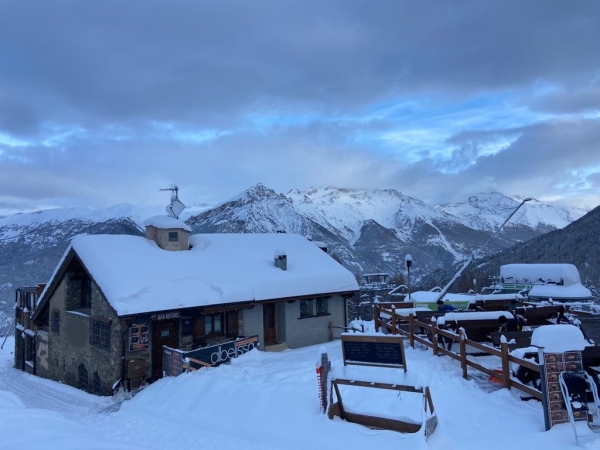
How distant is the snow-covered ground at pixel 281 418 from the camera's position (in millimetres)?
7371

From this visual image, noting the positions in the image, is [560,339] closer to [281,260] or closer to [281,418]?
[281,418]

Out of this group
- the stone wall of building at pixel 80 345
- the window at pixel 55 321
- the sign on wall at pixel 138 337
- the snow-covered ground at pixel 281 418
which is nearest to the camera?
the snow-covered ground at pixel 281 418

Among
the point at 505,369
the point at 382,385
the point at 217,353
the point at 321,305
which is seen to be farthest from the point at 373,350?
the point at 321,305

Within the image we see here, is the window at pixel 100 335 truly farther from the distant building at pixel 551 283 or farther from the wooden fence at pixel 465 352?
the distant building at pixel 551 283

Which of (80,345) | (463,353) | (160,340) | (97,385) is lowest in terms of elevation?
(97,385)

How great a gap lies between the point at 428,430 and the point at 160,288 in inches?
490

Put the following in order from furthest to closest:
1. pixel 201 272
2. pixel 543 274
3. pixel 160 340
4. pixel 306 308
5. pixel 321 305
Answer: pixel 543 274 → pixel 321 305 → pixel 306 308 → pixel 201 272 → pixel 160 340

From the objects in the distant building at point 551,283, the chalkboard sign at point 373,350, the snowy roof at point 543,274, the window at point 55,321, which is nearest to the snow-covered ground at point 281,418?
the chalkboard sign at point 373,350

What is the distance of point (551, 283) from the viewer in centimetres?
2336

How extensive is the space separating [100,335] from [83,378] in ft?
9.06

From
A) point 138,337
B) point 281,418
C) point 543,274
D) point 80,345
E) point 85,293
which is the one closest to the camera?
point 281,418

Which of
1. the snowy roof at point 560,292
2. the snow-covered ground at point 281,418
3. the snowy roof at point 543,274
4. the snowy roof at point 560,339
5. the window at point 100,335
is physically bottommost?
the snow-covered ground at point 281,418

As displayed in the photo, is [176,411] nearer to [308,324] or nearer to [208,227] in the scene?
[308,324]

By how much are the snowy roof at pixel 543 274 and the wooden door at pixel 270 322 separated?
14488 millimetres
